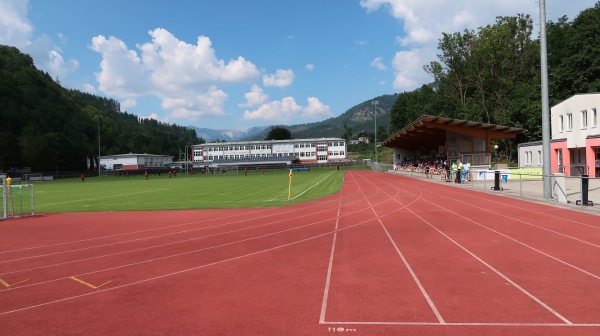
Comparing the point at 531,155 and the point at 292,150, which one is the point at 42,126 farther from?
the point at 531,155

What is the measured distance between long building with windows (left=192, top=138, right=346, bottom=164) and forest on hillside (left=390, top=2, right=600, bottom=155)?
57.3 metres

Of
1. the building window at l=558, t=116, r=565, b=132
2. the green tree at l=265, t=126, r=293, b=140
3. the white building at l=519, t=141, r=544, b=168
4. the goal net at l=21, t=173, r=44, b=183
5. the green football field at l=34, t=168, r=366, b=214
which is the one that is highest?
the green tree at l=265, t=126, r=293, b=140

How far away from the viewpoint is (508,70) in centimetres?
6181

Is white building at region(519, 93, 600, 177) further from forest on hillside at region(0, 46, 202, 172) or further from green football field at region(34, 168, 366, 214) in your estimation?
forest on hillside at region(0, 46, 202, 172)

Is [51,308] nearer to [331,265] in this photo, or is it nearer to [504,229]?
[331,265]

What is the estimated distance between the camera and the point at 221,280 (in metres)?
6.68

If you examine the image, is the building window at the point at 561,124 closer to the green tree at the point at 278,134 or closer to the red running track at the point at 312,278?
the red running track at the point at 312,278

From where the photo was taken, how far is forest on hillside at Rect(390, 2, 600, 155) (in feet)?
166

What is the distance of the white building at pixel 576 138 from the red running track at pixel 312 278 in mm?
23079

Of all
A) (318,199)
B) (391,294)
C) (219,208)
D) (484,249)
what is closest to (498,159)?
(318,199)

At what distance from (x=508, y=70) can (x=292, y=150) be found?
73.8 metres

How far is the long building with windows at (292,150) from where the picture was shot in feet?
409

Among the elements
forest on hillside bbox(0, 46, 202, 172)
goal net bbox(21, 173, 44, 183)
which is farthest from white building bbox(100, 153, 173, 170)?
goal net bbox(21, 173, 44, 183)

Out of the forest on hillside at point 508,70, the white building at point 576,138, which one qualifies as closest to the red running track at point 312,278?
the white building at point 576,138
